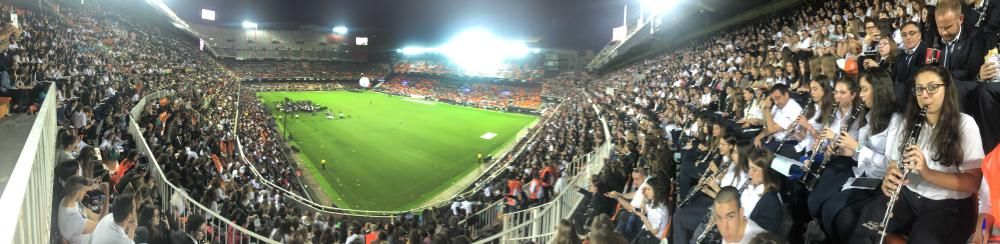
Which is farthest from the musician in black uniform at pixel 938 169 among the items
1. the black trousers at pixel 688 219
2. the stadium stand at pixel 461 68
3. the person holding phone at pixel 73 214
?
the stadium stand at pixel 461 68

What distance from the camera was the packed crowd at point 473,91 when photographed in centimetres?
6078

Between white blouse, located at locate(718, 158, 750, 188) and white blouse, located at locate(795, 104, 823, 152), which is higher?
white blouse, located at locate(795, 104, 823, 152)

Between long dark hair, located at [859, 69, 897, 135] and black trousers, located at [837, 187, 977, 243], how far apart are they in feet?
2.42

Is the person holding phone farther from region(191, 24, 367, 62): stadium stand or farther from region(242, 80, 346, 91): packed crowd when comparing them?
region(191, 24, 367, 62): stadium stand

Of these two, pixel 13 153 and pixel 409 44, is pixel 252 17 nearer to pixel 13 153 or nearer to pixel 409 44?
pixel 409 44

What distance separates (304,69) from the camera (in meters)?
85.2

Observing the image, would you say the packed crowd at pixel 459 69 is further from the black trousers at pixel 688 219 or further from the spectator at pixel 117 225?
the spectator at pixel 117 225

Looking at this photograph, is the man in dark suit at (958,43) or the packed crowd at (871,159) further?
the man in dark suit at (958,43)

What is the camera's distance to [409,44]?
10100cm

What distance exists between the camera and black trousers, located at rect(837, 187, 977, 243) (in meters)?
2.94

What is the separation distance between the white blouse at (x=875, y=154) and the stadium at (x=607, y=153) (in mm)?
19

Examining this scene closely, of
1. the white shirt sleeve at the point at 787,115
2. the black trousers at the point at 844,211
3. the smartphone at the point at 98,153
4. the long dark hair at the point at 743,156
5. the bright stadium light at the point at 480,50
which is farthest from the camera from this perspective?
the bright stadium light at the point at 480,50

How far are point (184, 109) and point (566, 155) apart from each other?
1123 centimetres

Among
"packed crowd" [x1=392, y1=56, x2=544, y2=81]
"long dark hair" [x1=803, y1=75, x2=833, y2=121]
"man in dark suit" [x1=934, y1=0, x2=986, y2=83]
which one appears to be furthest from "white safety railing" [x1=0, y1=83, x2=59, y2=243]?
"packed crowd" [x1=392, y1=56, x2=544, y2=81]
